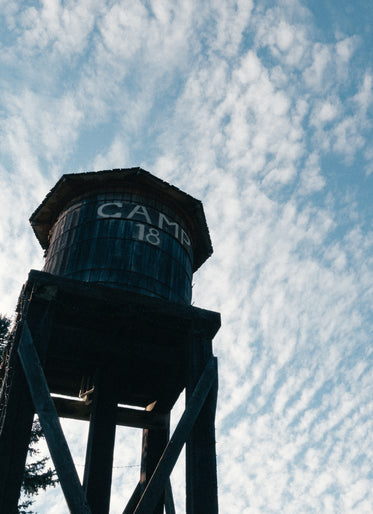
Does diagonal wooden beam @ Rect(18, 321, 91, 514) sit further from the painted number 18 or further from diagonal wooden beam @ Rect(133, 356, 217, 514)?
the painted number 18

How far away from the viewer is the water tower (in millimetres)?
5348

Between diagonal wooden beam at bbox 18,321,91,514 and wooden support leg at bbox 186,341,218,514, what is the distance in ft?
4.21

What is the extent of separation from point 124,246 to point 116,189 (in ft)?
4.13

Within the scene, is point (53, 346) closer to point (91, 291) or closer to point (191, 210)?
point (91, 291)

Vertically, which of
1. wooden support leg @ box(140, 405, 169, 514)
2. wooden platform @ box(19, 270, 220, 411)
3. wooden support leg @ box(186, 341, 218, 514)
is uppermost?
wooden platform @ box(19, 270, 220, 411)

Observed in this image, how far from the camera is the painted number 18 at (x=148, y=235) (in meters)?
7.64

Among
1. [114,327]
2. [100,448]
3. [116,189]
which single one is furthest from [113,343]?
[116,189]

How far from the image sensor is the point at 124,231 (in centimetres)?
760

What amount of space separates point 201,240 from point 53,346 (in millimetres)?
3909

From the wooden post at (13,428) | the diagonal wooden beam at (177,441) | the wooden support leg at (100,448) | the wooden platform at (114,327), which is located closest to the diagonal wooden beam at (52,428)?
the wooden post at (13,428)

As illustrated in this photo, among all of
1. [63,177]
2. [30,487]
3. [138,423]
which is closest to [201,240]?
[63,177]

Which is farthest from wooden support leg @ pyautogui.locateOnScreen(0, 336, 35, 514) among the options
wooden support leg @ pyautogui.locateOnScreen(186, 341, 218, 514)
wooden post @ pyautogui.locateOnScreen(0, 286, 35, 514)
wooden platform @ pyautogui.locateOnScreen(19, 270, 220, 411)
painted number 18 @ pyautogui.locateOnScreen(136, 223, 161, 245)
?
painted number 18 @ pyautogui.locateOnScreen(136, 223, 161, 245)

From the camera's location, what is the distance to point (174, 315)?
22.1 ft

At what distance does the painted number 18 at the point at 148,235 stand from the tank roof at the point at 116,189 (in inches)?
31.9
